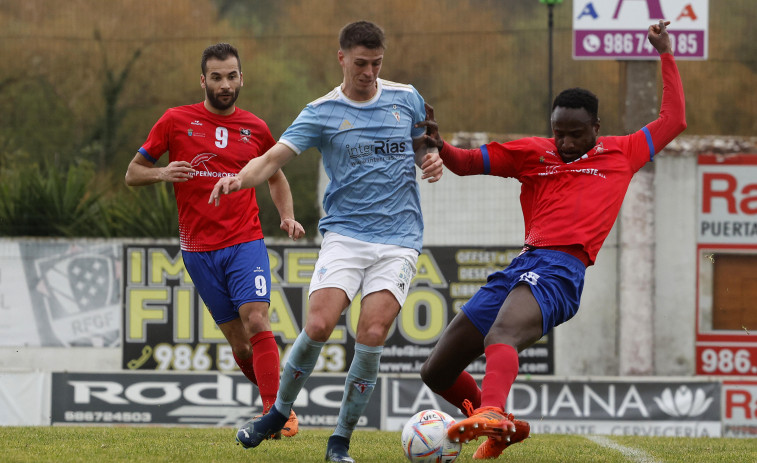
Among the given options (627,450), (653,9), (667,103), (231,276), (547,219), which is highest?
(653,9)

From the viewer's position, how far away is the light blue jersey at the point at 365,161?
5.92 meters

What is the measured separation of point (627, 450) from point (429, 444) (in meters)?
2.09

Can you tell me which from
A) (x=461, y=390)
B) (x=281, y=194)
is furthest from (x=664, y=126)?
(x=281, y=194)

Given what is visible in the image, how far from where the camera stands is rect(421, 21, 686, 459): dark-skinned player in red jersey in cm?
573

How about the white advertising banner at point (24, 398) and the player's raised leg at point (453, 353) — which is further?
the white advertising banner at point (24, 398)

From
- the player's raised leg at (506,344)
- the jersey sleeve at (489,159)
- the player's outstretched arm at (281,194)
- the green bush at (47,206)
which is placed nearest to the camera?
the player's raised leg at (506,344)

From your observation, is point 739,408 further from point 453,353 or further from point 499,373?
point 499,373

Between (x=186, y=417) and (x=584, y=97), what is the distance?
311 inches

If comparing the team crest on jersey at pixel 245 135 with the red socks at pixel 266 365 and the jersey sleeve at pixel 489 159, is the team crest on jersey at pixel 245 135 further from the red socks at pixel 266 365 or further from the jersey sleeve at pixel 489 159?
the jersey sleeve at pixel 489 159

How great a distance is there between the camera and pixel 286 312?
14.9 metres

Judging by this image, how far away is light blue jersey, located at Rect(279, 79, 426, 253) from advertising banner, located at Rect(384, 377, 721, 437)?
22.2 ft

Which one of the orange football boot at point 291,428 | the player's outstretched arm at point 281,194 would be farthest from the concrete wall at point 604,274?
the orange football boot at point 291,428

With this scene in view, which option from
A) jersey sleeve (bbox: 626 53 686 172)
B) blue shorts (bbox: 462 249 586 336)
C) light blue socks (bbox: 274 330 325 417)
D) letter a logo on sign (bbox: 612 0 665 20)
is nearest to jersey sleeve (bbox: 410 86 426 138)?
blue shorts (bbox: 462 249 586 336)

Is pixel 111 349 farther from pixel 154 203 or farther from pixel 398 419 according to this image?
pixel 398 419
